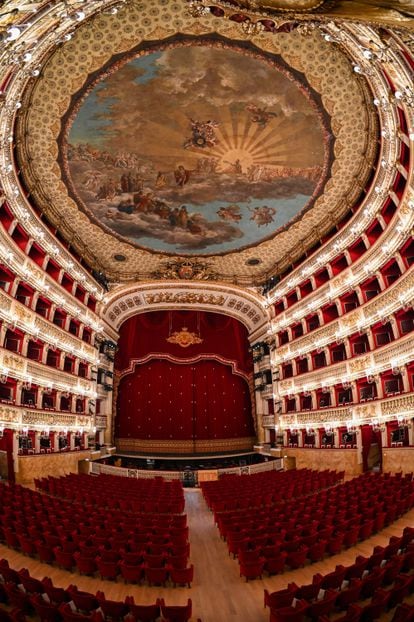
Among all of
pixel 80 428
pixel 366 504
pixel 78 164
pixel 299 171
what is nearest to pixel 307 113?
pixel 299 171

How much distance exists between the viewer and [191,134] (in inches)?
584

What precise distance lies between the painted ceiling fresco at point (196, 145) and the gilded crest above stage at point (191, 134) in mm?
47

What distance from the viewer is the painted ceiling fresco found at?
12766 millimetres

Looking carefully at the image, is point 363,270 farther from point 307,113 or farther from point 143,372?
point 143,372

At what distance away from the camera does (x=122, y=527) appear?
7434 millimetres

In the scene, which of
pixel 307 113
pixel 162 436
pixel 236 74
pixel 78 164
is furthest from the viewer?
pixel 162 436

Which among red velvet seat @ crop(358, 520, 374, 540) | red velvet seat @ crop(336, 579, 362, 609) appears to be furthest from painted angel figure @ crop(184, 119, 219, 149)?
red velvet seat @ crop(336, 579, 362, 609)

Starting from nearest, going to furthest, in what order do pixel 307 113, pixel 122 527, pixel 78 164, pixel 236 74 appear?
1. pixel 122 527
2. pixel 236 74
3. pixel 307 113
4. pixel 78 164

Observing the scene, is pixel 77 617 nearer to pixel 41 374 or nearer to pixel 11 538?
pixel 11 538

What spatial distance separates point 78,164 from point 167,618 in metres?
15.7

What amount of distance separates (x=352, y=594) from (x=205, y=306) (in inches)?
901

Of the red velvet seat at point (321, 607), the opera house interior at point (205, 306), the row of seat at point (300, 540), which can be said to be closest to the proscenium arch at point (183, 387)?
the opera house interior at point (205, 306)

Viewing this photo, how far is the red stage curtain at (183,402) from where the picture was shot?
26.2m

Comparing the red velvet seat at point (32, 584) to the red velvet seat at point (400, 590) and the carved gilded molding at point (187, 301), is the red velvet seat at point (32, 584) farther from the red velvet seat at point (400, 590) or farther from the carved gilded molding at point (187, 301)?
the carved gilded molding at point (187, 301)
